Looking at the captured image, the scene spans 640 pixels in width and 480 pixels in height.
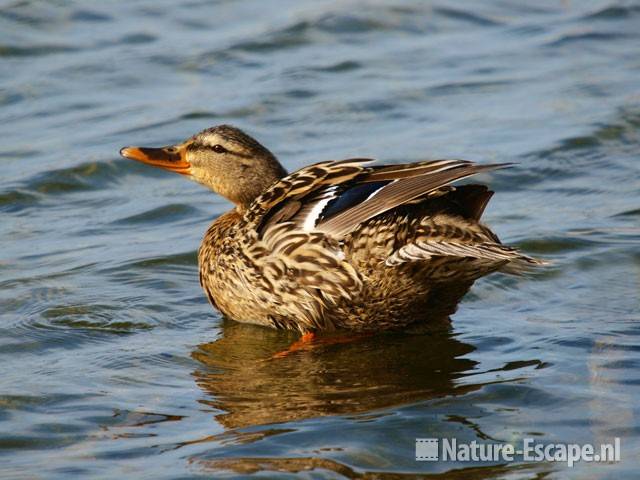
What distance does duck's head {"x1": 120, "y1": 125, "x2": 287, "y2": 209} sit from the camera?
797cm

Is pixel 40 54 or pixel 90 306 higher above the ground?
pixel 40 54

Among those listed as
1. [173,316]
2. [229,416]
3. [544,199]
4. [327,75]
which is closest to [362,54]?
[327,75]

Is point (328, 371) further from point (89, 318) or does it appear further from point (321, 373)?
point (89, 318)

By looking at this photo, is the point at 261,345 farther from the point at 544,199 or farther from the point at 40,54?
the point at 40,54

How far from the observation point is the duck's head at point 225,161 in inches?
314

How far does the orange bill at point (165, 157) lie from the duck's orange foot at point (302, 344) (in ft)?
5.38

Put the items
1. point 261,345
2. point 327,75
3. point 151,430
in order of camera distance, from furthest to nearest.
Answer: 1. point 327,75
2. point 261,345
3. point 151,430

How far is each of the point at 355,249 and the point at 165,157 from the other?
202 centimetres

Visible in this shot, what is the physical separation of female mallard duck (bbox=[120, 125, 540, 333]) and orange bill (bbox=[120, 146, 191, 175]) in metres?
0.89

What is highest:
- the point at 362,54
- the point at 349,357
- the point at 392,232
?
the point at 362,54

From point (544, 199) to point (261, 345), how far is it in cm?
311

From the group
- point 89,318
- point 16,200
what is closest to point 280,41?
point 16,200

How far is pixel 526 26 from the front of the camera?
14008 millimetres

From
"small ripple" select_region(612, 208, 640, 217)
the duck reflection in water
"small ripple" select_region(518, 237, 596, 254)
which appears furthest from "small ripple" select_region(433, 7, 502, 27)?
the duck reflection in water
